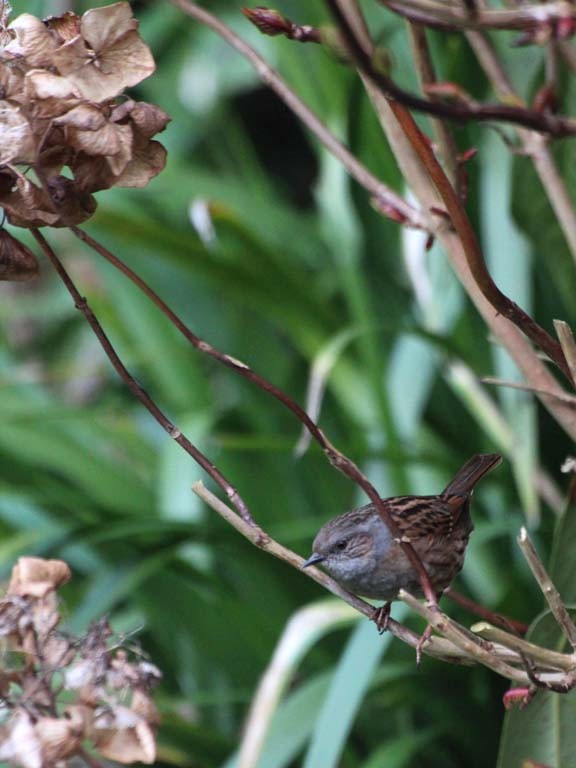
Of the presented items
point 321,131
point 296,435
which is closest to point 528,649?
point 321,131

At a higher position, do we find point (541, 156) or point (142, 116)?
point (142, 116)

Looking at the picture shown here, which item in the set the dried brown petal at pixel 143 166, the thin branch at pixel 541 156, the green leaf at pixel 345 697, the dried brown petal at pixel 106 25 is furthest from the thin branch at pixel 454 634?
the green leaf at pixel 345 697

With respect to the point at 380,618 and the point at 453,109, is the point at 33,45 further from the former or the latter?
the point at 380,618

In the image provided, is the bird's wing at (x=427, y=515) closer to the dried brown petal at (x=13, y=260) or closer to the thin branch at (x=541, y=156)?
the thin branch at (x=541, y=156)

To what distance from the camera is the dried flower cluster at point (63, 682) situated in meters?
0.97

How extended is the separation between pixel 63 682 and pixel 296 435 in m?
2.08

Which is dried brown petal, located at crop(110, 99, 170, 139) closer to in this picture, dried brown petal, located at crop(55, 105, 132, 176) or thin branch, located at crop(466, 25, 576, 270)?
dried brown petal, located at crop(55, 105, 132, 176)

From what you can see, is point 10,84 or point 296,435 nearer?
point 10,84

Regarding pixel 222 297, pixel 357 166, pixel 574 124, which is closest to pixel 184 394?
pixel 222 297

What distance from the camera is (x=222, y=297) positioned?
3527 mm

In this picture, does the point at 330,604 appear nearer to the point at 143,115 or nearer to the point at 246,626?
the point at 246,626

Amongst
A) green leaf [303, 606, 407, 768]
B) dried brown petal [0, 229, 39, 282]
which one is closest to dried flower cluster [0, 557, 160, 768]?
dried brown petal [0, 229, 39, 282]

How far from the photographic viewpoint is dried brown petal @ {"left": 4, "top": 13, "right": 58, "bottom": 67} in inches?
40.9

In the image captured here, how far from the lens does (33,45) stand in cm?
104
